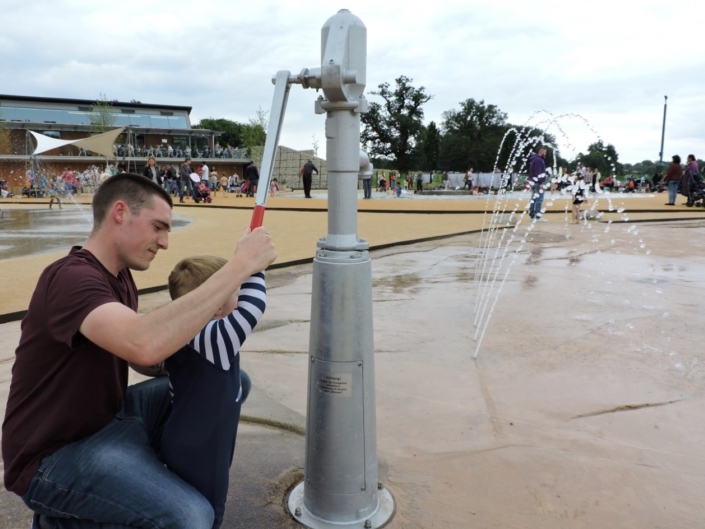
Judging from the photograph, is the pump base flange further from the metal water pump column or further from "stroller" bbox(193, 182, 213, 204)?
"stroller" bbox(193, 182, 213, 204)

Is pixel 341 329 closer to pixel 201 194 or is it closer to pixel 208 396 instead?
pixel 208 396

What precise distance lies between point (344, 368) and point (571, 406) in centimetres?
170

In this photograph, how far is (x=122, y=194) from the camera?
5.60ft

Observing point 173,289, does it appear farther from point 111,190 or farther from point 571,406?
point 571,406

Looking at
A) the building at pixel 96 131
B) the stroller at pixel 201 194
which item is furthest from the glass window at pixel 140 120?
the stroller at pixel 201 194

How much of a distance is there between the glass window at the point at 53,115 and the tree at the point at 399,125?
33.7 metres

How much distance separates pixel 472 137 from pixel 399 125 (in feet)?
44.7

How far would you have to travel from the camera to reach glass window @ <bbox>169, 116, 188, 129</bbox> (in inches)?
2621

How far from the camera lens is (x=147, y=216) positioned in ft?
5.69

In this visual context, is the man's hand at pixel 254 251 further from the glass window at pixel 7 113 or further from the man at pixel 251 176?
the glass window at pixel 7 113

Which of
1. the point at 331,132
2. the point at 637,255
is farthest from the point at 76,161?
the point at 331,132

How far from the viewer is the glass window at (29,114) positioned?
59.0 m

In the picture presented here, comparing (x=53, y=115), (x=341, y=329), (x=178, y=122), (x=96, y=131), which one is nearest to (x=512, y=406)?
(x=341, y=329)

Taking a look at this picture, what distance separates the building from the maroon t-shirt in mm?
50870
